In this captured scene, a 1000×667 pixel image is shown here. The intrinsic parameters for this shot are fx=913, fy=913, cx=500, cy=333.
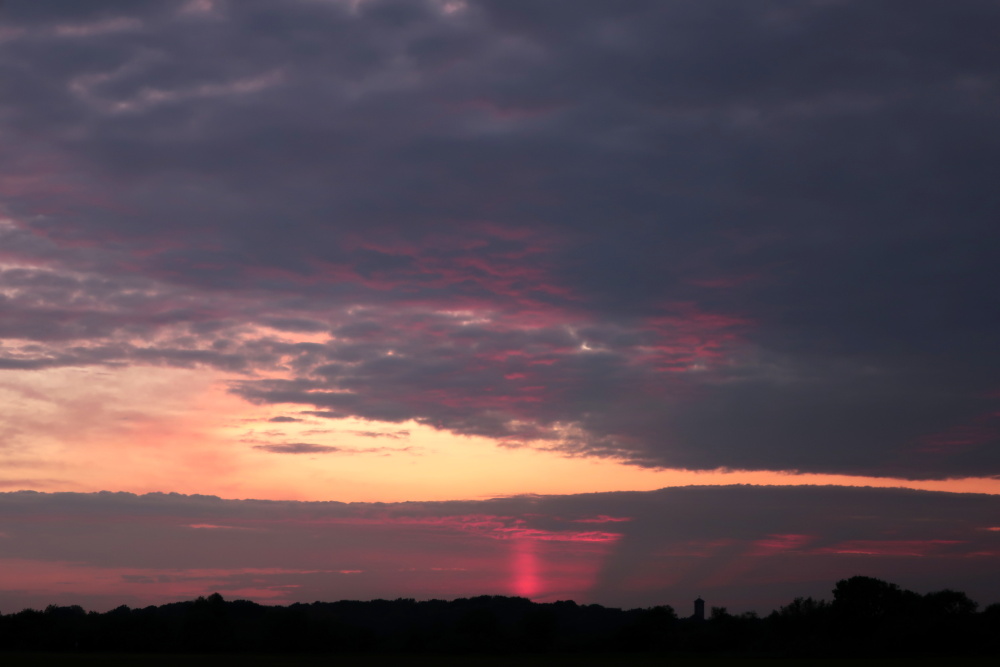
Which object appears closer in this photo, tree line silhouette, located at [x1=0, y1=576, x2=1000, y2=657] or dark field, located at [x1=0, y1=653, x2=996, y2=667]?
dark field, located at [x1=0, y1=653, x2=996, y2=667]

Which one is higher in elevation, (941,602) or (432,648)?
(941,602)

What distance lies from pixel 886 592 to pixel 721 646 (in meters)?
36.1

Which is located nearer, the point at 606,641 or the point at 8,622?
the point at 8,622

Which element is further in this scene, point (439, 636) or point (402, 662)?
point (439, 636)

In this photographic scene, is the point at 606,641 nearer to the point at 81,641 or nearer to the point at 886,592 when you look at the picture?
the point at 886,592

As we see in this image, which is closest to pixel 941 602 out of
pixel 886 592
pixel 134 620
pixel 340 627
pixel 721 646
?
pixel 886 592

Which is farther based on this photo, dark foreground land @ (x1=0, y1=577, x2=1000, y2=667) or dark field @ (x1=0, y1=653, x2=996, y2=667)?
dark foreground land @ (x1=0, y1=577, x2=1000, y2=667)

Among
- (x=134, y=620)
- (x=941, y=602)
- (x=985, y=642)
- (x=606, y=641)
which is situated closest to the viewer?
(x=985, y=642)

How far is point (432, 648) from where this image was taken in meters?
193

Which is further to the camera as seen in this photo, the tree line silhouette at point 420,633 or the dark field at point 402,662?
the tree line silhouette at point 420,633

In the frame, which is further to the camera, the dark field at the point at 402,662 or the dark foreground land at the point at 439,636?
the dark foreground land at the point at 439,636

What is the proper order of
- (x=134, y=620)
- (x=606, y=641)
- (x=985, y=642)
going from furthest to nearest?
(x=606, y=641)
(x=134, y=620)
(x=985, y=642)

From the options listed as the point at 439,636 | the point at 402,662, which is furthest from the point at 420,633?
the point at 402,662

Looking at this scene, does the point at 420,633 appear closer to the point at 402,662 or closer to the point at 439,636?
the point at 439,636
